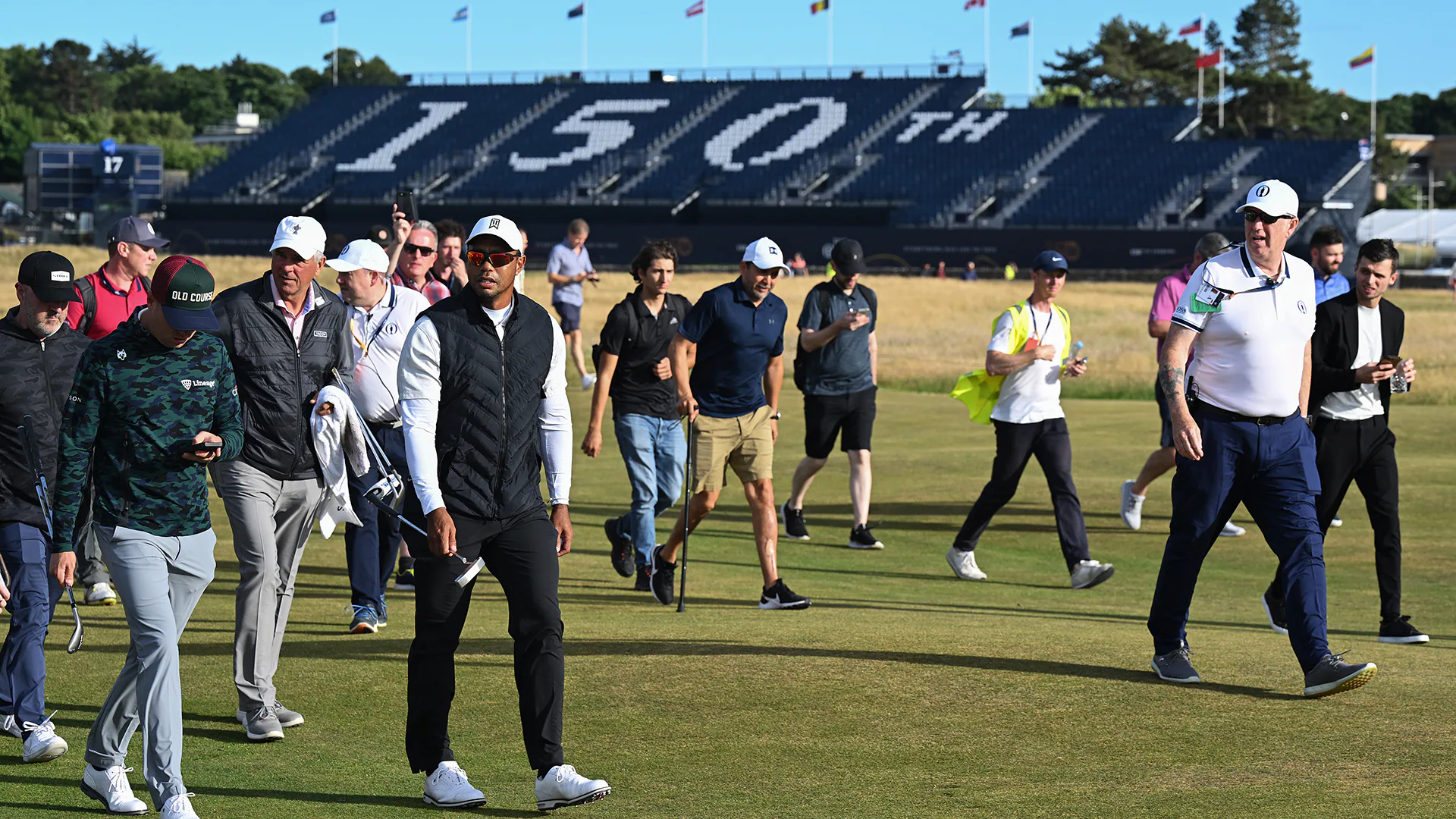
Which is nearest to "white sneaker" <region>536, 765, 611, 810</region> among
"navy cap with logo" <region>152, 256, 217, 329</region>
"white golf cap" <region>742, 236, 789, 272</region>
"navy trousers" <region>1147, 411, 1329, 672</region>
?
"navy cap with logo" <region>152, 256, 217, 329</region>

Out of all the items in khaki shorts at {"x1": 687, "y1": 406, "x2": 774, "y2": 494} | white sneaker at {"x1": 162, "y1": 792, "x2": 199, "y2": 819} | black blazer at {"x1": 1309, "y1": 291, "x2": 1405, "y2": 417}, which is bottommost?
white sneaker at {"x1": 162, "y1": 792, "x2": 199, "y2": 819}

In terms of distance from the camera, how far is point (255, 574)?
276 inches

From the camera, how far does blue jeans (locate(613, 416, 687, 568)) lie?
1094 centimetres

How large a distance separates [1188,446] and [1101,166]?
62160 millimetres

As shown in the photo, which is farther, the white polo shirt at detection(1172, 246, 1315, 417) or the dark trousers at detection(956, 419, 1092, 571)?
the dark trousers at detection(956, 419, 1092, 571)

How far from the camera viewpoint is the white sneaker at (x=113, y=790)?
5840mm

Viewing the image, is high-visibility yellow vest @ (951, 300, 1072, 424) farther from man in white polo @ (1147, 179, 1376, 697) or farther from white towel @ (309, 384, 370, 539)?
white towel @ (309, 384, 370, 539)

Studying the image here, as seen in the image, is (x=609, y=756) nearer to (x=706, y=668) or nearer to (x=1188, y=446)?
(x=706, y=668)

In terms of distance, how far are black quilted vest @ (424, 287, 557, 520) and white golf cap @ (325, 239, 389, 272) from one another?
10.3 feet

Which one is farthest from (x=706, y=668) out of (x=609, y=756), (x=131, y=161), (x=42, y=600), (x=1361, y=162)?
(x=131, y=161)

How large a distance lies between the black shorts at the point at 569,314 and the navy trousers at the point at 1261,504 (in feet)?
52.4

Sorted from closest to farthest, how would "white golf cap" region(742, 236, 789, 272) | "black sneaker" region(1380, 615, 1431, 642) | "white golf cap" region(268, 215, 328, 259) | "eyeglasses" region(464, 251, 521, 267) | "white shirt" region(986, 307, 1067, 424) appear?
"eyeglasses" region(464, 251, 521, 267)
"white golf cap" region(268, 215, 328, 259)
"black sneaker" region(1380, 615, 1431, 642)
"white golf cap" region(742, 236, 789, 272)
"white shirt" region(986, 307, 1067, 424)

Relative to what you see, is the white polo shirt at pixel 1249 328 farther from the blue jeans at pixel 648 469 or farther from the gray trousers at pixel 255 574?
the blue jeans at pixel 648 469

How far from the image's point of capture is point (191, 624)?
952cm
